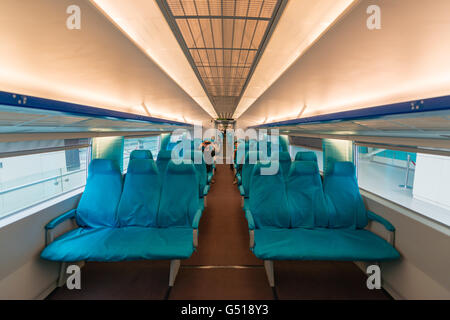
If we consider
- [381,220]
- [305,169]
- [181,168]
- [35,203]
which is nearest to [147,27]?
[181,168]

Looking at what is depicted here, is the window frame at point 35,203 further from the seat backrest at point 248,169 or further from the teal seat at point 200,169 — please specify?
the seat backrest at point 248,169

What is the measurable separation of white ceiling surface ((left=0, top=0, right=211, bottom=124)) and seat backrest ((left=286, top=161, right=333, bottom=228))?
106 inches

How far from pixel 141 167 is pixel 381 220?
374 cm

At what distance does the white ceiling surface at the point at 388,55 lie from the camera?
86cm

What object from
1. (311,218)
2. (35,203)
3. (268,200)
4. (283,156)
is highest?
(283,156)

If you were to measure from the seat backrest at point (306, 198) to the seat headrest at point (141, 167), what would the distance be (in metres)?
2.40

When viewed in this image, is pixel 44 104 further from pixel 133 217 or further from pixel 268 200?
pixel 268 200

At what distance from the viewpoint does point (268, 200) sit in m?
2.90

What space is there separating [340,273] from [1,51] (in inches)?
156

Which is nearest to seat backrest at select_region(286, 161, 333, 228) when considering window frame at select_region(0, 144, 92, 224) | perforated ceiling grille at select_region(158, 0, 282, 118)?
perforated ceiling grille at select_region(158, 0, 282, 118)

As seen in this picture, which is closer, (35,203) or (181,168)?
(35,203)

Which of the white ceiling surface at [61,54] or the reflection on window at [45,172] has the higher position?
the white ceiling surface at [61,54]

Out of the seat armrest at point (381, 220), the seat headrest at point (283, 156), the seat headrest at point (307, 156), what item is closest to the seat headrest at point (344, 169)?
the seat headrest at point (307, 156)
